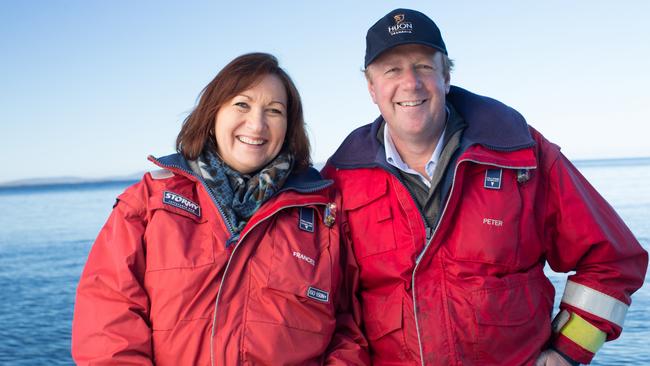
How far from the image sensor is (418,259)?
8.95ft

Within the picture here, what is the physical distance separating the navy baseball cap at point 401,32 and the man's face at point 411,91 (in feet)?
0.19

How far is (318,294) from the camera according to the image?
2654 millimetres

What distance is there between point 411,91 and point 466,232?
2.44 ft

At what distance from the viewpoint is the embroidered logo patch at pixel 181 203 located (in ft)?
8.45

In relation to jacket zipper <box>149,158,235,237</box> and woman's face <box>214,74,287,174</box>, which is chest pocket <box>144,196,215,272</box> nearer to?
jacket zipper <box>149,158,235,237</box>

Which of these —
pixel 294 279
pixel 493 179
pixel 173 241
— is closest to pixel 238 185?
pixel 173 241

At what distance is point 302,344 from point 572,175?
5.06 ft

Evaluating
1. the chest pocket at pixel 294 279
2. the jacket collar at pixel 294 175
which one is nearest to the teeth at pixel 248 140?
the jacket collar at pixel 294 175

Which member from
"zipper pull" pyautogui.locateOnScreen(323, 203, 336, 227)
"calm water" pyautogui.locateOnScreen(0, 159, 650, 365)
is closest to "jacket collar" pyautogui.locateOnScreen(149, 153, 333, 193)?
"zipper pull" pyautogui.locateOnScreen(323, 203, 336, 227)

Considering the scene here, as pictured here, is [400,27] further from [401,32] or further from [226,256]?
[226,256]

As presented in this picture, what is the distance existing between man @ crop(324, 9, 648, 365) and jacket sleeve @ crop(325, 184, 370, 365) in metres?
0.05

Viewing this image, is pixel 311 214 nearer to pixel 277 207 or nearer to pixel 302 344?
pixel 277 207

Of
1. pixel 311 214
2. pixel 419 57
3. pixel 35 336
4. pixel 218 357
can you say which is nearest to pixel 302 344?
pixel 218 357

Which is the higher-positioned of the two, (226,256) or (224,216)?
(224,216)
